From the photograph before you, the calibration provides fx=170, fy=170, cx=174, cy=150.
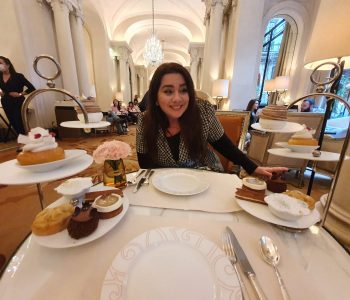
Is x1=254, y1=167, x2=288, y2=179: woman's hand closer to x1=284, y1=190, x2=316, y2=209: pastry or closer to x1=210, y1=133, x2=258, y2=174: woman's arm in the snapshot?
x1=210, y1=133, x2=258, y2=174: woman's arm

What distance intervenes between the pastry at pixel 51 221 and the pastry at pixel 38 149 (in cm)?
15

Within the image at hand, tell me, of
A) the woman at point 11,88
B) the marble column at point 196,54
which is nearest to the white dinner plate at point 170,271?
the woman at point 11,88

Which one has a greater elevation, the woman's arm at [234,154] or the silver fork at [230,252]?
the woman's arm at [234,154]

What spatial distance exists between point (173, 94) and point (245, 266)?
987 mm

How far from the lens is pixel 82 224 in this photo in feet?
1.55

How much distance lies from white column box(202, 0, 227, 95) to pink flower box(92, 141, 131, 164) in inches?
206

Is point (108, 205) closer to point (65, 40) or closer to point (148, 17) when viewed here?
point (65, 40)

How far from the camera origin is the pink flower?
0.68 metres

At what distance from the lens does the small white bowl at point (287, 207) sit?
1.73 feet

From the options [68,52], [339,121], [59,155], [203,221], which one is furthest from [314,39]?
[68,52]

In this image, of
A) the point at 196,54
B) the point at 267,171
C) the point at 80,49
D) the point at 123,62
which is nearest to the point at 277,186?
the point at 267,171

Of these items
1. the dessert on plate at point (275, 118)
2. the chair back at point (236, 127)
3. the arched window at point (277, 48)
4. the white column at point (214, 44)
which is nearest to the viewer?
the dessert on plate at point (275, 118)

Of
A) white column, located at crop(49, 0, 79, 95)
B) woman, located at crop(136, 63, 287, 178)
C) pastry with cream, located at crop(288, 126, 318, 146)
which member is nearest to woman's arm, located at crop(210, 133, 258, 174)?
woman, located at crop(136, 63, 287, 178)

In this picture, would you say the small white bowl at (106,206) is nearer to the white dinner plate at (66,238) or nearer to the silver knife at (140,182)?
the white dinner plate at (66,238)
